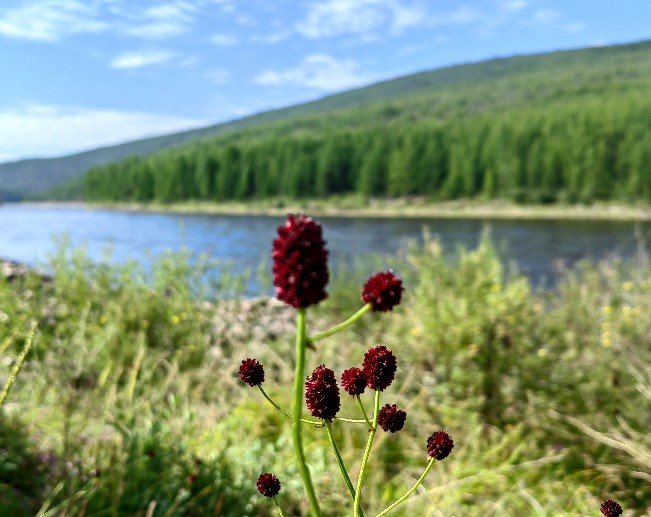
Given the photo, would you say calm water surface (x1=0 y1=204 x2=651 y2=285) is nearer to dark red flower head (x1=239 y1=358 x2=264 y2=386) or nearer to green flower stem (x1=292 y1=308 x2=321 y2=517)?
dark red flower head (x1=239 y1=358 x2=264 y2=386)

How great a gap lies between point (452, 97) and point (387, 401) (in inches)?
5966

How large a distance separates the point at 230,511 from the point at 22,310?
3.84 m

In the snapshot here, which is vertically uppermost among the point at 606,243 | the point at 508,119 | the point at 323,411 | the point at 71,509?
the point at 508,119

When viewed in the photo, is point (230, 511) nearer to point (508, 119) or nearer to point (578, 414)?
point (578, 414)

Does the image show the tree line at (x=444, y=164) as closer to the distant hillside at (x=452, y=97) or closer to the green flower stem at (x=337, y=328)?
the distant hillside at (x=452, y=97)

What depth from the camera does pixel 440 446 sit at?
2.90 ft

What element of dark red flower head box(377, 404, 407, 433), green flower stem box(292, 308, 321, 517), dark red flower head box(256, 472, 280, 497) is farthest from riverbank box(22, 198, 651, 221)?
green flower stem box(292, 308, 321, 517)

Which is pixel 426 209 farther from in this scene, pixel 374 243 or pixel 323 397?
pixel 323 397

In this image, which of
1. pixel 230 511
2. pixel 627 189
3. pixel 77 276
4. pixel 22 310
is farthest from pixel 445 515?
pixel 627 189

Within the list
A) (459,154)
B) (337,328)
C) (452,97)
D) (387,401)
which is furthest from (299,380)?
(452,97)

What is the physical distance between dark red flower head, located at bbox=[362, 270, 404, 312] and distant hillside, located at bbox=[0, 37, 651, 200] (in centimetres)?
8579

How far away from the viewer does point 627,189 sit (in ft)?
222

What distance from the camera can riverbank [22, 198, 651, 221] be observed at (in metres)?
60.9

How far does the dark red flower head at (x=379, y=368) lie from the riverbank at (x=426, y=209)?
52800 mm
